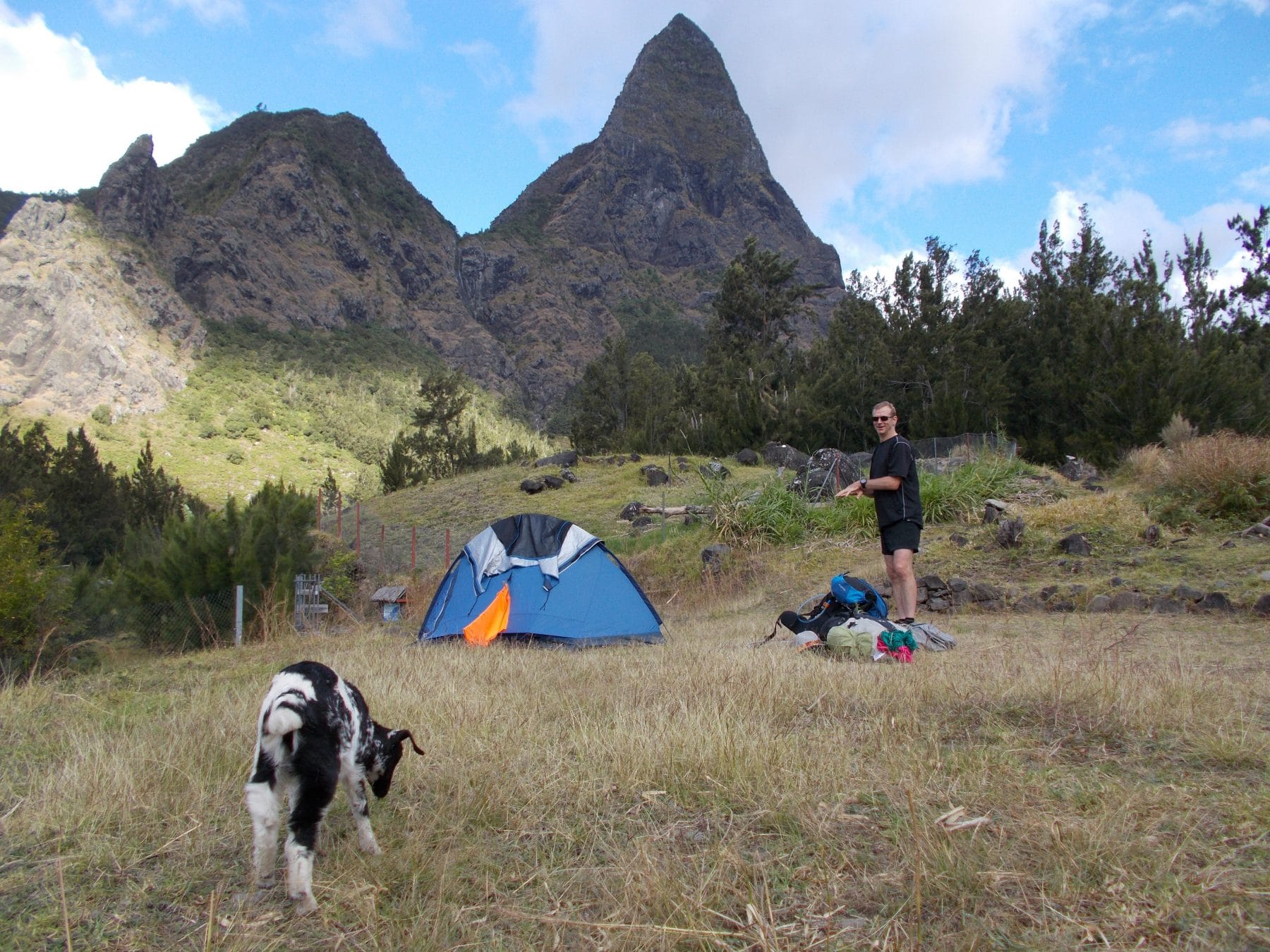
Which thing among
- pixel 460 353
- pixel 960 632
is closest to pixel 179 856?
pixel 960 632

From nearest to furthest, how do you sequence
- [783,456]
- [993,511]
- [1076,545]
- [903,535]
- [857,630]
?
[857,630]
[903,535]
[1076,545]
[993,511]
[783,456]

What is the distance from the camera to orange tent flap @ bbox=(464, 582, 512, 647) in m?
8.05

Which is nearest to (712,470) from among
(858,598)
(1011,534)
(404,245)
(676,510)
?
(676,510)

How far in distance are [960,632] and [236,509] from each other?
440 inches

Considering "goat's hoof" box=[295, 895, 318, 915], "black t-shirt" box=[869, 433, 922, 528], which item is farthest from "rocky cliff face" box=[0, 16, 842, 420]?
"goat's hoof" box=[295, 895, 318, 915]

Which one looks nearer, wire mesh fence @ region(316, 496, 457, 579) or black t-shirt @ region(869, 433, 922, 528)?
black t-shirt @ region(869, 433, 922, 528)

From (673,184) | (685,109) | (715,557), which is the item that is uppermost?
(685,109)

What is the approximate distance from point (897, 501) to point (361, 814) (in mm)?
4742

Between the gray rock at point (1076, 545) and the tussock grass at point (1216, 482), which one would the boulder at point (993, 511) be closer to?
the gray rock at point (1076, 545)

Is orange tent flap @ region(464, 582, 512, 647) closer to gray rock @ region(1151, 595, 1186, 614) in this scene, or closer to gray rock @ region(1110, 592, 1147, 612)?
gray rock @ region(1110, 592, 1147, 612)

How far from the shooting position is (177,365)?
5984 cm

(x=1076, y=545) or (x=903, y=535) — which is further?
(x=1076, y=545)

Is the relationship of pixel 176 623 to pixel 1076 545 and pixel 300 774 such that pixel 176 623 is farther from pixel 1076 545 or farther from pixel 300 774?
pixel 1076 545

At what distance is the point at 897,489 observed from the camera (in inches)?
246
